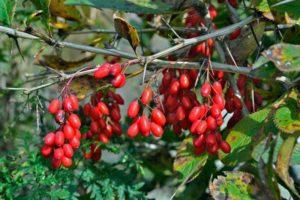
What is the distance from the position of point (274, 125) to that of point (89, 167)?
70 centimetres

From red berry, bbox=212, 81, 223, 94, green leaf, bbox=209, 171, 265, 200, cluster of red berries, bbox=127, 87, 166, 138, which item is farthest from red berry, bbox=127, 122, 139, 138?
green leaf, bbox=209, 171, 265, 200

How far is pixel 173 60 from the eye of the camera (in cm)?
175

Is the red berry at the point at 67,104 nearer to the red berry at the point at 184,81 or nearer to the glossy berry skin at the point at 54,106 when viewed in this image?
the glossy berry skin at the point at 54,106

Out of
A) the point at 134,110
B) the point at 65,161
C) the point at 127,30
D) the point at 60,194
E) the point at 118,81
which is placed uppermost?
the point at 127,30

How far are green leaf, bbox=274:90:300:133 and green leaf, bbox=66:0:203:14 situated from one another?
394mm

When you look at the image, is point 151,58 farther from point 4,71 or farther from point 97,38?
point 4,71

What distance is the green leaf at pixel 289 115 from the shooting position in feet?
4.37

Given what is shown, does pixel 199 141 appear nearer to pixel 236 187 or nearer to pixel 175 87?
pixel 175 87

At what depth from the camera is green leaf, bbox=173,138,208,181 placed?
169 cm

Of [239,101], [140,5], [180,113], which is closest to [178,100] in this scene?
[180,113]

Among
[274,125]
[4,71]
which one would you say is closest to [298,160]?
[274,125]

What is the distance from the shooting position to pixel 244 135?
5.06 feet

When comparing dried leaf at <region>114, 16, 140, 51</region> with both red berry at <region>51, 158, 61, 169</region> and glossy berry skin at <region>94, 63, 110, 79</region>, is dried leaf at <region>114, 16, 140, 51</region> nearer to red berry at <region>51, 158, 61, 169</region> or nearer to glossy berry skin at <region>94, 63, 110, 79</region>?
glossy berry skin at <region>94, 63, 110, 79</region>

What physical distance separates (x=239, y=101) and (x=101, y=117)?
1.24 ft
